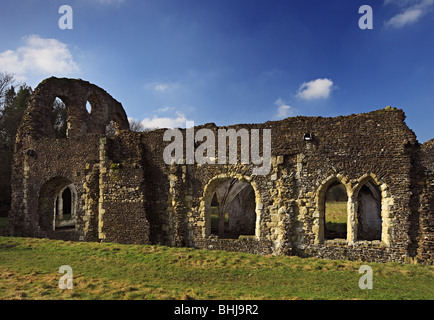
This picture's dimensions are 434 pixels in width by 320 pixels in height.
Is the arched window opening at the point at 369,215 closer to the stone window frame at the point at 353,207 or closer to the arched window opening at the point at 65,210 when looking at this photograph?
the stone window frame at the point at 353,207

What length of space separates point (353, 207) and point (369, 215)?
19.3 ft

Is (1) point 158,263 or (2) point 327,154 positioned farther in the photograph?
(2) point 327,154

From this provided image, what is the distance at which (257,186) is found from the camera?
10977 mm

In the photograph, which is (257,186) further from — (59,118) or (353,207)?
(59,118)

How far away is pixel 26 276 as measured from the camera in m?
7.84

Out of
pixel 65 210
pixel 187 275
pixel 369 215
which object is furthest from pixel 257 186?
pixel 65 210

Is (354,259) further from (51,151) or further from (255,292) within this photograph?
(51,151)

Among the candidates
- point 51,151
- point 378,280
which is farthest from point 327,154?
point 51,151

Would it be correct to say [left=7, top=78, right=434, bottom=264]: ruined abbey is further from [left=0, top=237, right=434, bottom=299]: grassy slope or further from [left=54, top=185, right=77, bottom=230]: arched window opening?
[left=54, top=185, right=77, bottom=230]: arched window opening

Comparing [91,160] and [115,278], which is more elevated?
[91,160]

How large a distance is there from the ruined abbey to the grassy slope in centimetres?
90

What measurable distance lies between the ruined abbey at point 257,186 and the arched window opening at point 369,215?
1.9 inches
